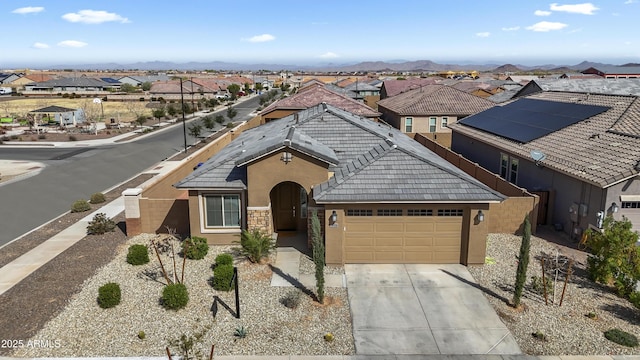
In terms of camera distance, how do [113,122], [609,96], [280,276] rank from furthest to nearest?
[113,122] < [609,96] < [280,276]

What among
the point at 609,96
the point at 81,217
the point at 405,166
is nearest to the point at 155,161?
the point at 81,217

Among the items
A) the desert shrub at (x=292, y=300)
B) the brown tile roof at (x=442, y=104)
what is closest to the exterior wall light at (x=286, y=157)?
the desert shrub at (x=292, y=300)

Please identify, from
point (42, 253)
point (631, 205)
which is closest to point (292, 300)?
point (42, 253)

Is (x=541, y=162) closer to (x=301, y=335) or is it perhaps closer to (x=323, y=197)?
(x=323, y=197)

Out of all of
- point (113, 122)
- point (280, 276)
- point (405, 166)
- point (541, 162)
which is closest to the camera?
point (280, 276)

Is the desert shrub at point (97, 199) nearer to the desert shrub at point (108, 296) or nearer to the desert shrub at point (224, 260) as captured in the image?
the desert shrub at point (224, 260)

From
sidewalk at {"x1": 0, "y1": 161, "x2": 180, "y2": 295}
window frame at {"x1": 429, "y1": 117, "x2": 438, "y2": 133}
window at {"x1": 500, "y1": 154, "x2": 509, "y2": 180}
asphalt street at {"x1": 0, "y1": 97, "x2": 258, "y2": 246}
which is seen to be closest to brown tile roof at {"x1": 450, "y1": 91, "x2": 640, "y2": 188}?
window at {"x1": 500, "y1": 154, "x2": 509, "y2": 180}

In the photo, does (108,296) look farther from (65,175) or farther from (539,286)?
(65,175)
